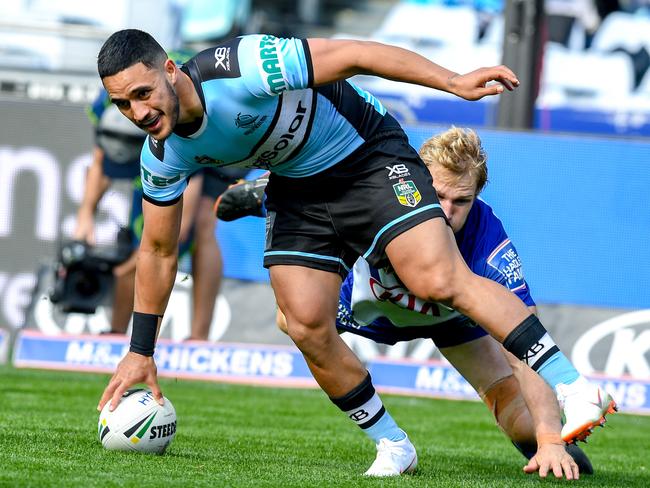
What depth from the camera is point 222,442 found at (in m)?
6.44

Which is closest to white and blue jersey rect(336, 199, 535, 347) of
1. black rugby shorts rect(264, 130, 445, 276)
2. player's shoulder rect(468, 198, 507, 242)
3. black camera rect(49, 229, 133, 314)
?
player's shoulder rect(468, 198, 507, 242)

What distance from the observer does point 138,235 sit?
10297mm

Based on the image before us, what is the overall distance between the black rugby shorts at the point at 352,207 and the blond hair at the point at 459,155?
202mm

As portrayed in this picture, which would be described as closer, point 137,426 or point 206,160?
point 206,160

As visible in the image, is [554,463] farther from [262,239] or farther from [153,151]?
[262,239]

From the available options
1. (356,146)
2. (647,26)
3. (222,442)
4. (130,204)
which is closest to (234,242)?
(130,204)

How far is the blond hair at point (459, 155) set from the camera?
5.66 meters

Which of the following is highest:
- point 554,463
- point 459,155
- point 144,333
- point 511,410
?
point 459,155

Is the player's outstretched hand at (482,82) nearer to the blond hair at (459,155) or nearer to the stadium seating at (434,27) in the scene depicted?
the blond hair at (459,155)

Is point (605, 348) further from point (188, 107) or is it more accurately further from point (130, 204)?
point (188, 107)

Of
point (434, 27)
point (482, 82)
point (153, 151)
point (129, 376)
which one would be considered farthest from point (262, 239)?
point (434, 27)

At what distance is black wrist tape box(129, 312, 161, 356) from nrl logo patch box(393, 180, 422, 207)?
1227 mm

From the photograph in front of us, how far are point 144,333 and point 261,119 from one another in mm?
1160

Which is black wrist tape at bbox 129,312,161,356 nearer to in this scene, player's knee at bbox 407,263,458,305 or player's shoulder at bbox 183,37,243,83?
player's shoulder at bbox 183,37,243,83
